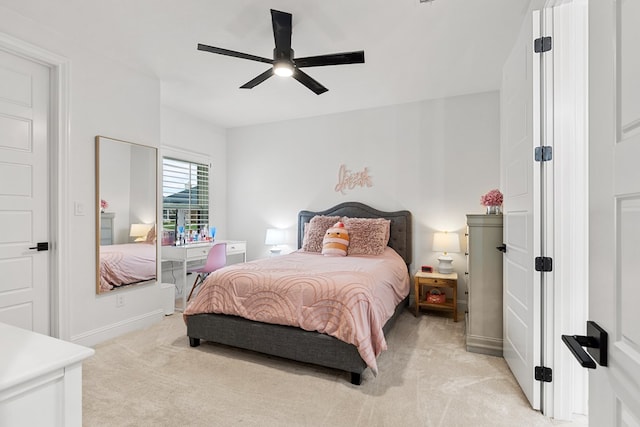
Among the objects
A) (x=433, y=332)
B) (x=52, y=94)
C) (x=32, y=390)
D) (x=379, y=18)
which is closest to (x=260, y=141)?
(x=52, y=94)

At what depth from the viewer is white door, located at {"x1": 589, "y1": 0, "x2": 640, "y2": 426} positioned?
2.06ft

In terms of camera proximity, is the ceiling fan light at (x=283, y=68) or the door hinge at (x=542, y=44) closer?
Result: the door hinge at (x=542, y=44)

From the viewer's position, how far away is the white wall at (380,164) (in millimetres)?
4031

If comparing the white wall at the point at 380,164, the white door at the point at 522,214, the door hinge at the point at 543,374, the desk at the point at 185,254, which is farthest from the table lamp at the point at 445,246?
the desk at the point at 185,254

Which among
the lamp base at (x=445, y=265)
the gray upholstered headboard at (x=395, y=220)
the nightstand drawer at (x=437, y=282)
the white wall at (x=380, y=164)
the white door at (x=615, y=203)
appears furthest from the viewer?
the gray upholstered headboard at (x=395, y=220)

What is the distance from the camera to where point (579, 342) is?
0.78 meters

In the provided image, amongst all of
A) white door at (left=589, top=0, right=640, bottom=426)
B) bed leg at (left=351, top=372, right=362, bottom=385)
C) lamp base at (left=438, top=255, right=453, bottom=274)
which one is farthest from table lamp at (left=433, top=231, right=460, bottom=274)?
white door at (left=589, top=0, right=640, bottom=426)

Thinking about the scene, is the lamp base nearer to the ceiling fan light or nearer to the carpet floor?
the carpet floor

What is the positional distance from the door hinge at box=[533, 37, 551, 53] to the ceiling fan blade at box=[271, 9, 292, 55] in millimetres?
1626

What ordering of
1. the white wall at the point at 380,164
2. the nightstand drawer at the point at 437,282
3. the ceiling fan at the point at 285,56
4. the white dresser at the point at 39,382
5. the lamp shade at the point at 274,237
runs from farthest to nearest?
the lamp shade at the point at 274,237 → the white wall at the point at 380,164 → the nightstand drawer at the point at 437,282 → the ceiling fan at the point at 285,56 → the white dresser at the point at 39,382

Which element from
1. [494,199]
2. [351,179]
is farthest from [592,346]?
[351,179]

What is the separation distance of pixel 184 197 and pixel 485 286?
413cm

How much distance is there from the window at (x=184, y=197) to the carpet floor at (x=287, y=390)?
6.40ft

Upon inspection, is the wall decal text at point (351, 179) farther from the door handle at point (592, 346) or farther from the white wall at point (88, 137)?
the door handle at point (592, 346)
